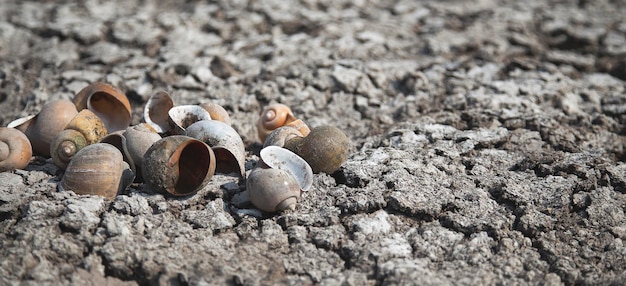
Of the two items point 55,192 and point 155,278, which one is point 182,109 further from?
point 155,278

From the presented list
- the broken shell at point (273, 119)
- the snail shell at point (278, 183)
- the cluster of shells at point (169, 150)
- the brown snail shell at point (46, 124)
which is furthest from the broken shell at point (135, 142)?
the broken shell at point (273, 119)

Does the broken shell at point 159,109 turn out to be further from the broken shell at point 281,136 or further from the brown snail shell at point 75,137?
the broken shell at point 281,136

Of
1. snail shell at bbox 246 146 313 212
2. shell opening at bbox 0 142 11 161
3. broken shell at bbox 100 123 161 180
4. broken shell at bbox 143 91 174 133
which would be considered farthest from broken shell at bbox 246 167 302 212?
shell opening at bbox 0 142 11 161

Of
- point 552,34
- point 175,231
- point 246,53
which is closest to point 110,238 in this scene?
point 175,231

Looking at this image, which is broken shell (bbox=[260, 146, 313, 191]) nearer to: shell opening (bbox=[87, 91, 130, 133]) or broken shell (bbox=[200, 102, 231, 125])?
broken shell (bbox=[200, 102, 231, 125])

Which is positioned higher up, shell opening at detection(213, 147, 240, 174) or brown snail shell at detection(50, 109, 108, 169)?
brown snail shell at detection(50, 109, 108, 169)

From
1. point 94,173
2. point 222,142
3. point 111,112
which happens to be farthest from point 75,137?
point 222,142

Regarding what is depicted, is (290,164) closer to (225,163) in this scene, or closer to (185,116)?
(225,163)
